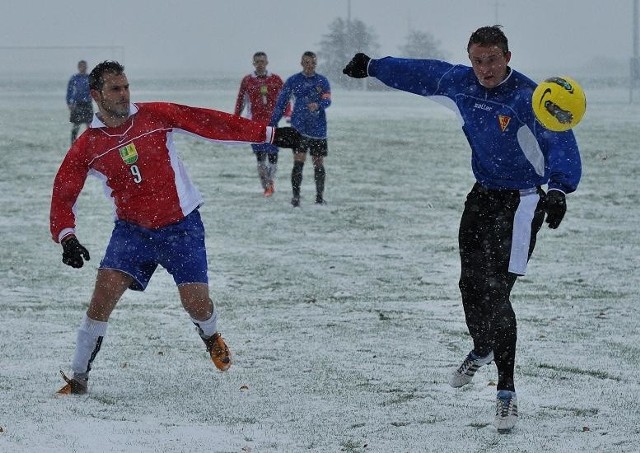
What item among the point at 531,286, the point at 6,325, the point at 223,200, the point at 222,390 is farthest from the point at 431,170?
the point at 222,390

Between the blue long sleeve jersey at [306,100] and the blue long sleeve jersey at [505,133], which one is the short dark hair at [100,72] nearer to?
the blue long sleeve jersey at [505,133]

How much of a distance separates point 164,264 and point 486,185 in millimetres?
1605

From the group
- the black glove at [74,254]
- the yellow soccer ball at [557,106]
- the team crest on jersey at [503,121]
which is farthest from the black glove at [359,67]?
the black glove at [74,254]

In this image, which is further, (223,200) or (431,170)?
(431,170)

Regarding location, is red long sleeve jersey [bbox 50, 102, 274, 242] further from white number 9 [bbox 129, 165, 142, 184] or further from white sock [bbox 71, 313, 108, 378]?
white sock [bbox 71, 313, 108, 378]

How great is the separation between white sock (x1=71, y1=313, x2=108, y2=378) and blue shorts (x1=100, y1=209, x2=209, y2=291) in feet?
0.89

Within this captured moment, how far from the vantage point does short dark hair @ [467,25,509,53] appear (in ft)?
17.0

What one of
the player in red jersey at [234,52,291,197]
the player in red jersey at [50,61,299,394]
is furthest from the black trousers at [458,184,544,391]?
the player in red jersey at [234,52,291,197]

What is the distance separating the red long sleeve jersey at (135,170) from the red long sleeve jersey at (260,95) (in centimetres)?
902

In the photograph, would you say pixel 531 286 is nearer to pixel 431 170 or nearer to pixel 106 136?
pixel 106 136

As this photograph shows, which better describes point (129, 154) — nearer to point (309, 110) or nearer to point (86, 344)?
point (86, 344)

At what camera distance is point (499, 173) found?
5.32 meters

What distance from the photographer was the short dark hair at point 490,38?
517 cm

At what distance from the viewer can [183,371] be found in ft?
20.6
